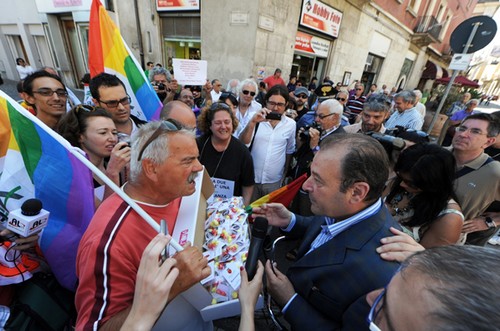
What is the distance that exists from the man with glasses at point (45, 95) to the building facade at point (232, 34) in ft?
20.7

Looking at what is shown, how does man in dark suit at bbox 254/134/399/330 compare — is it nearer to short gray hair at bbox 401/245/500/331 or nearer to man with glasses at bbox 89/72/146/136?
short gray hair at bbox 401/245/500/331

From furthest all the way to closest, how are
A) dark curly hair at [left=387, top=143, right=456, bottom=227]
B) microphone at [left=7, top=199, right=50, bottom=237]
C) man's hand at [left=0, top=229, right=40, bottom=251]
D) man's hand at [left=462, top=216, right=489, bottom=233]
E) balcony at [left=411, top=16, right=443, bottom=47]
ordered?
balcony at [left=411, top=16, right=443, bottom=47] → man's hand at [left=462, top=216, right=489, bottom=233] → dark curly hair at [left=387, top=143, right=456, bottom=227] → man's hand at [left=0, top=229, right=40, bottom=251] → microphone at [left=7, top=199, right=50, bottom=237]

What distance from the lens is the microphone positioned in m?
1.15

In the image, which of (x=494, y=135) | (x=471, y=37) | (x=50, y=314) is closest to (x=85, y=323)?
(x=50, y=314)

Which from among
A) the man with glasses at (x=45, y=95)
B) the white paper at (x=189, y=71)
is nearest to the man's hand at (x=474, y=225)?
the man with glasses at (x=45, y=95)

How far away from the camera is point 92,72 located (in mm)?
2809

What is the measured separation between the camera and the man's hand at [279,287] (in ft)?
4.03

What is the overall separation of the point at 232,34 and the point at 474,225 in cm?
808

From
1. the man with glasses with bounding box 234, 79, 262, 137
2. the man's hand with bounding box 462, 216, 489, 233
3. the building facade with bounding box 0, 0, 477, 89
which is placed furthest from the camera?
the building facade with bounding box 0, 0, 477, 89

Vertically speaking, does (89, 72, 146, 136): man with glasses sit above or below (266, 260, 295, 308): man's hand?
above

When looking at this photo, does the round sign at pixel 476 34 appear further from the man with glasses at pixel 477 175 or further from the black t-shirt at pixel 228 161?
the black t-shirt at pixel 228 161

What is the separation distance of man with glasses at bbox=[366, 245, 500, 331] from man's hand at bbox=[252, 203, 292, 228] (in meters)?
1.05

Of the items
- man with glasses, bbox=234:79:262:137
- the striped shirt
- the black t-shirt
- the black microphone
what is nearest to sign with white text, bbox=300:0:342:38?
the striped shirt

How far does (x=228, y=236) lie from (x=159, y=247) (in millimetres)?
556
